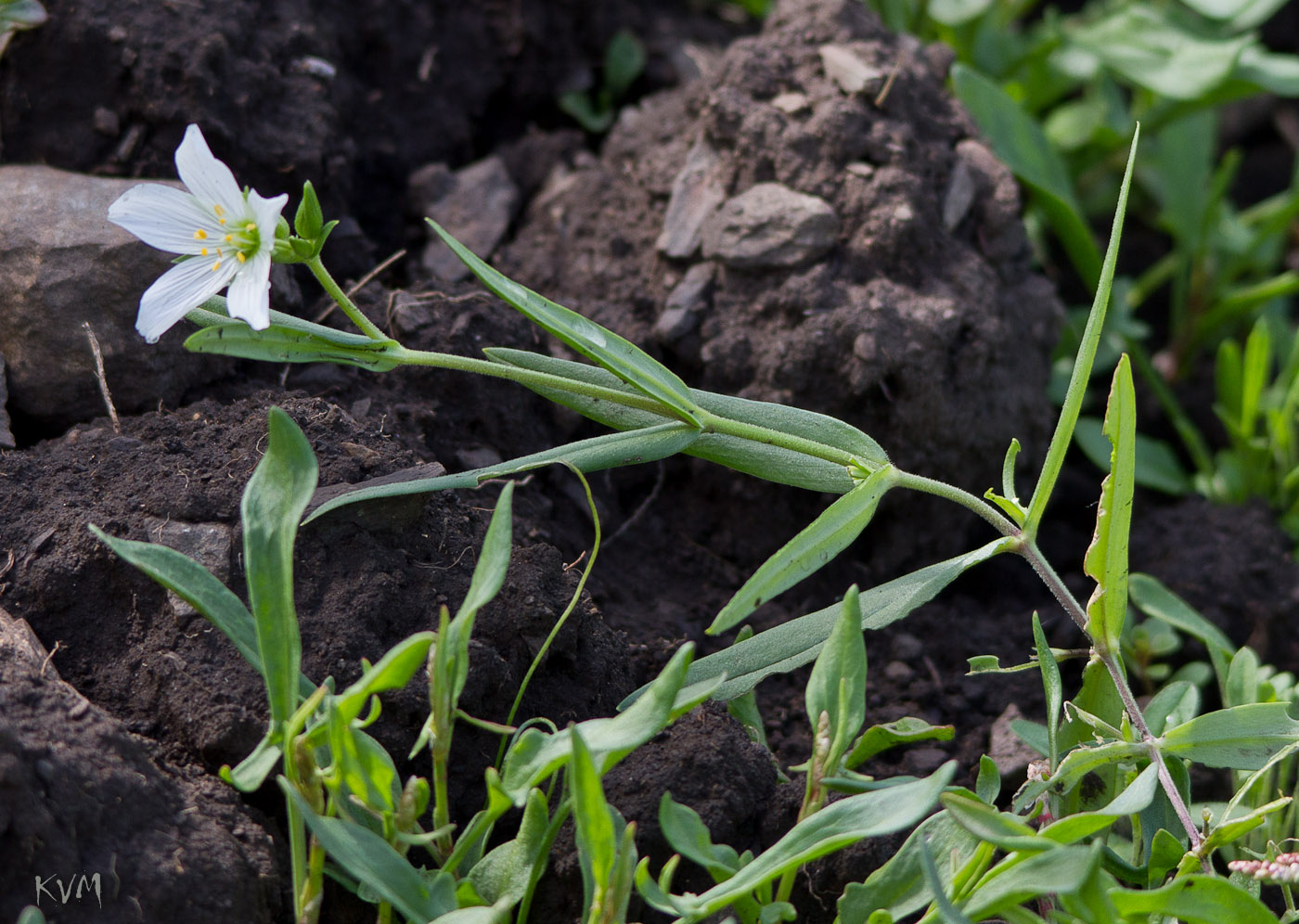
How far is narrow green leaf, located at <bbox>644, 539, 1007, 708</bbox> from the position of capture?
136cm

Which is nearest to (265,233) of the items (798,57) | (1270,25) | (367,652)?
(367,652)

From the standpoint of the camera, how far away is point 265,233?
1268mm

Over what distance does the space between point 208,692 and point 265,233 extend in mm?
539

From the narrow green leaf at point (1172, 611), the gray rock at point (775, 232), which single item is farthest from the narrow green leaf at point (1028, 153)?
the narrow green leaf at point (1172, 611)

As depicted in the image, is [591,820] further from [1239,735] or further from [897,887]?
[1239,735]

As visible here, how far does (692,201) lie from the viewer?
76.9 inches

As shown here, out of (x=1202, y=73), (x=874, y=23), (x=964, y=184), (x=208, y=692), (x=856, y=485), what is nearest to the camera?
(x=208, y=692)

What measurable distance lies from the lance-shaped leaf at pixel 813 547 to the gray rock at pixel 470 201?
0.98 metres

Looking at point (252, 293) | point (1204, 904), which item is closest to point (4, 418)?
point (252, 293)

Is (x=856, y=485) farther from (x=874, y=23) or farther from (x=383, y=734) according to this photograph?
(x=874, y=23)

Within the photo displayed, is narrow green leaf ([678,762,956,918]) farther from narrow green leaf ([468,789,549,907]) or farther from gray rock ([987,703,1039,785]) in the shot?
gray rock ([987,703,1039,785])

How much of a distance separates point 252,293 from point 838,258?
1022mm

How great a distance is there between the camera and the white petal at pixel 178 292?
1.27 metres

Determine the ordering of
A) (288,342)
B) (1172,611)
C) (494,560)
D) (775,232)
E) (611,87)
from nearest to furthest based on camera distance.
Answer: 1. (494,560)
2. (288,342)
3. (1172,611)
4. (775,232)
5. (611,87)
